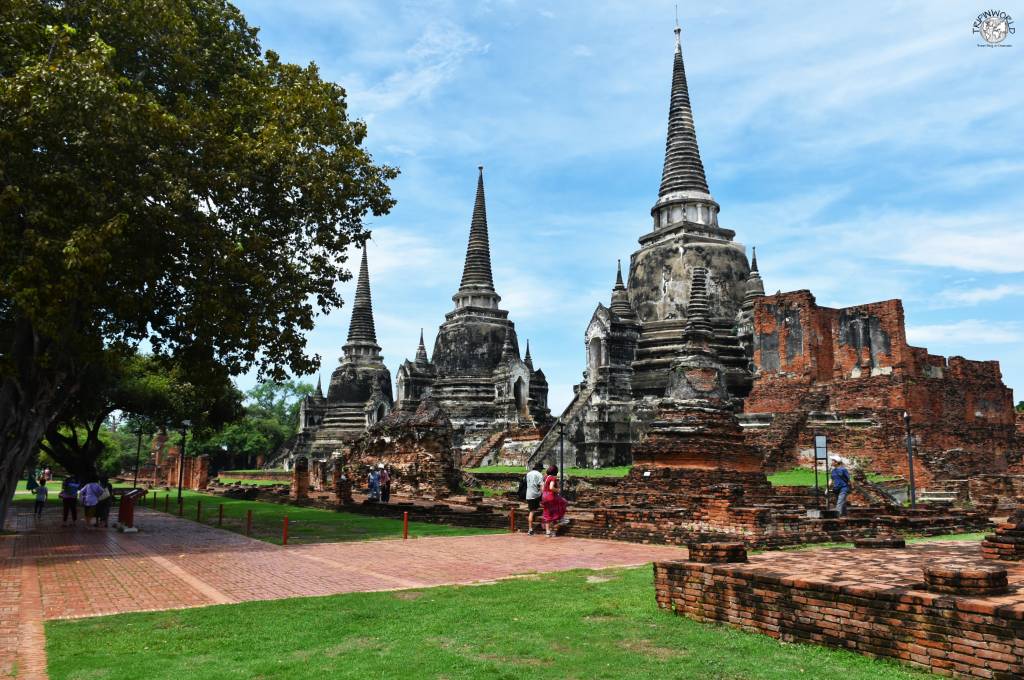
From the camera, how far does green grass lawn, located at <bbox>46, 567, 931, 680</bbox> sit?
5.20m

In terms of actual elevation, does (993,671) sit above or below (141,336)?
below

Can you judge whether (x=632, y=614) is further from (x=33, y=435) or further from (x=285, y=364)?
(x=33, y=435)

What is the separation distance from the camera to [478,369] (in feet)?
150

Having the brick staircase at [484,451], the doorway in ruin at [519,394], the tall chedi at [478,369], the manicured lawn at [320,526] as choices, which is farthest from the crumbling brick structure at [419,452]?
the doorway in ruin at [519,394]

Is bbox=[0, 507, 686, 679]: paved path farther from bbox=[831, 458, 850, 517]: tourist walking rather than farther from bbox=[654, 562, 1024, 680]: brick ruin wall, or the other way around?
bbox=[831, 458, 850, 517]: tourist walking

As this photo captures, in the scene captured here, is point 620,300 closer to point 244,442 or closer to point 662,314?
point 662,314

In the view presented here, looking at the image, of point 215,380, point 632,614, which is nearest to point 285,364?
point 215,380

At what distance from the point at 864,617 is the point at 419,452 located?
21.7 metres

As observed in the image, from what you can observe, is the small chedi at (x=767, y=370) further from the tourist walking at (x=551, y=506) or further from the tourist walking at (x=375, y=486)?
the tourist walking at (x=375, y=486)

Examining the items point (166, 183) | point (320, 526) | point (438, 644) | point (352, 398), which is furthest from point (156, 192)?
point (352, 398)

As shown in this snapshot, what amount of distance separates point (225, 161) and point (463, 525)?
28.5 feet

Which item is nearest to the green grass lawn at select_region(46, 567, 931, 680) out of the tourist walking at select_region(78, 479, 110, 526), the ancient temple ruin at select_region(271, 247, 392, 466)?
the tourist walking at select_region(78, 479, 110, 526)

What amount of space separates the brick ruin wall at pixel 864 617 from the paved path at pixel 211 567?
363 centimetres

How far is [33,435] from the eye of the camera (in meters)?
14.6
